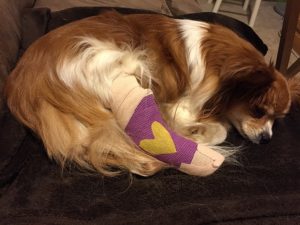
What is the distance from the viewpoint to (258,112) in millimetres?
1688

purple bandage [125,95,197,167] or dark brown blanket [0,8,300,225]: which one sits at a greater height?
purple bandage [125,95,197,167]

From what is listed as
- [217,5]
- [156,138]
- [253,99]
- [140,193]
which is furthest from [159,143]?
[217,5]

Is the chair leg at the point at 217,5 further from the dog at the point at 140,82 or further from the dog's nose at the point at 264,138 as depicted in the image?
the dog's nose at the point at 264,138

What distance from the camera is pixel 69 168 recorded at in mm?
1402

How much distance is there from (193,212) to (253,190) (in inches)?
11.1

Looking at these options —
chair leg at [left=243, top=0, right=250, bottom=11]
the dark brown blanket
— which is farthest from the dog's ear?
chair leg at [left=243, top=0, right=250, bottom=11]

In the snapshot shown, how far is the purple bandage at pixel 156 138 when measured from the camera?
1.38m

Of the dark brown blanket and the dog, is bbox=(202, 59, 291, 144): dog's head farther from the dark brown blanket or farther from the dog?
the dark brown blanket

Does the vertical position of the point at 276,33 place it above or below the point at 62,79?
below

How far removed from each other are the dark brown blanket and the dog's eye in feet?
0.62

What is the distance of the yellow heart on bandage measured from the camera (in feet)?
4.54

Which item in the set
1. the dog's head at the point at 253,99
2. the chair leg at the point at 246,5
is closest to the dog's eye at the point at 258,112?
the dog's head at the point at 253,99

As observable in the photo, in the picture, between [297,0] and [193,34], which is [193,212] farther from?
[297,0]

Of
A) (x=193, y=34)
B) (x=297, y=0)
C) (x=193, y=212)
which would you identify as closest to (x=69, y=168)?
(x=193, y=212)
